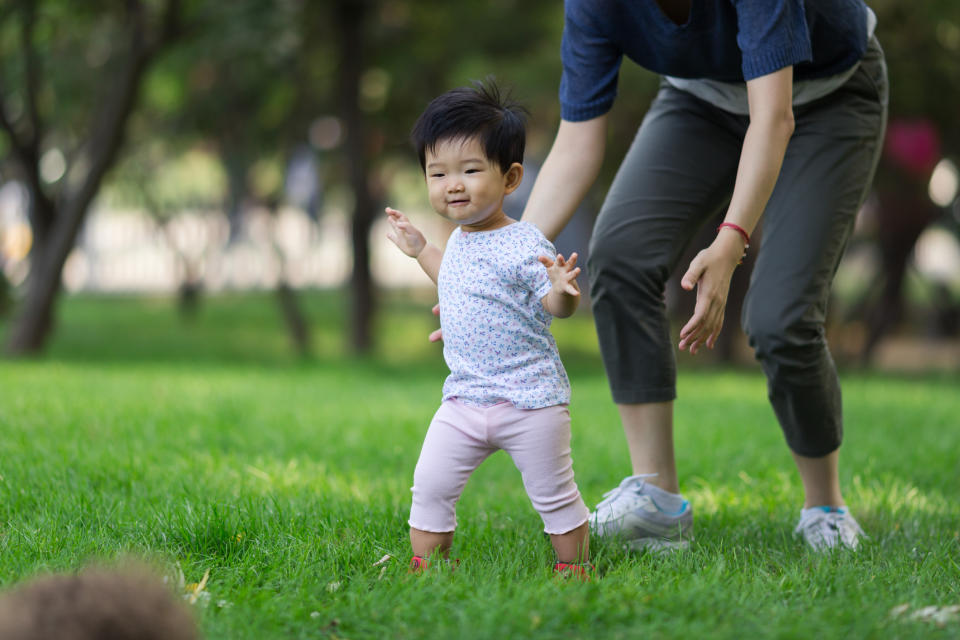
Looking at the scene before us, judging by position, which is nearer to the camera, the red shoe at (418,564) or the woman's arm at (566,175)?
the red shoe at (418,564)

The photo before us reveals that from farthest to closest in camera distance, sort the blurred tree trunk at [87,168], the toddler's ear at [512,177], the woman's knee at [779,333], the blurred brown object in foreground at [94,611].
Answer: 1. the blurred tree trunk at [87,168]
2. the woman's knee at [779,333]
3. the toddler's ear at [512,177]
4. the blurred brown object in foreground at [94,611]

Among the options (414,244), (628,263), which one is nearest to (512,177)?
(414,244)

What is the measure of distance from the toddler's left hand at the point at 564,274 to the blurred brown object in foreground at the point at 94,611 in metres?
1.11

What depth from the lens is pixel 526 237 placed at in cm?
252

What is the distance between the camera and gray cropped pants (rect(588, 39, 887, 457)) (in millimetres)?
2881

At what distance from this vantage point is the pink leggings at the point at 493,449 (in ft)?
8.01

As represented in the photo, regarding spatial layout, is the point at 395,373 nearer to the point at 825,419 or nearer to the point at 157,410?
the point at 157,410

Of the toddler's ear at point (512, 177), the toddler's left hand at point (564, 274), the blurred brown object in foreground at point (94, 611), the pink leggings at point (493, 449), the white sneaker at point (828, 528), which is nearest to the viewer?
the blurred brown object in foreground at point (94, 611)

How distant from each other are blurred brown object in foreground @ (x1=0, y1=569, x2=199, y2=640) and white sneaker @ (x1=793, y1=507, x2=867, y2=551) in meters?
1.95

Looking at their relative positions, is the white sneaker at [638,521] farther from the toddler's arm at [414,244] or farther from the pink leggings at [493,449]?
the toddler's arm at [414,244]

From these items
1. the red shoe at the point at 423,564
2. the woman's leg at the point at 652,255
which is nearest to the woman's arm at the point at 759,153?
the woman's leg at the point at 652,255

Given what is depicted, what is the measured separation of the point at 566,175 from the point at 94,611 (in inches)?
73.7

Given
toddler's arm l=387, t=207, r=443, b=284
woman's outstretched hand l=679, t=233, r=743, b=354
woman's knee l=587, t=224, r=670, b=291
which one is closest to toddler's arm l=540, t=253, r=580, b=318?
woman's outstretched hand l=679, t=233, r=743, b=354

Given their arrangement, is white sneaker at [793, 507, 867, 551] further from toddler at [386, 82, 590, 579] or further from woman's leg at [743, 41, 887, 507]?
toddler at [386, 82, 590, 579]
